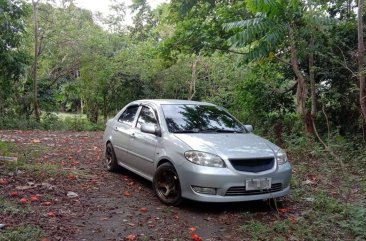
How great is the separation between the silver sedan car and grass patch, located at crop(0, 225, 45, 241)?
1.97m

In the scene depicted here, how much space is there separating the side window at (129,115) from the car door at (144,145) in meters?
0.29

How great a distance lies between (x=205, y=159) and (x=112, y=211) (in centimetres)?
152

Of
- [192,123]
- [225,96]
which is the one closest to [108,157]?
[192,123]

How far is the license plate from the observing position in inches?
206

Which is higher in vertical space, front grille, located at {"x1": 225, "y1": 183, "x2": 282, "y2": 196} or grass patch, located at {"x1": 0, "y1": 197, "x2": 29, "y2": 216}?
front grille, located at {"x1": 225, "y1": 183, "x2": 282, "y2": 196}

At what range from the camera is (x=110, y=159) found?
7.97m

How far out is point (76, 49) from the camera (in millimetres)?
18203

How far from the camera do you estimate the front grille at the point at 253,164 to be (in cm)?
528

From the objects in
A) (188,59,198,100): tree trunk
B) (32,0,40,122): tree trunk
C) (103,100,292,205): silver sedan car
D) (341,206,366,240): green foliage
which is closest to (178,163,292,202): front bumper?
(103,100,292,205): silver sedan car

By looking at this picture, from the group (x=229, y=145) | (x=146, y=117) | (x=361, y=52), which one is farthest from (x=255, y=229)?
(x=361, y=52)

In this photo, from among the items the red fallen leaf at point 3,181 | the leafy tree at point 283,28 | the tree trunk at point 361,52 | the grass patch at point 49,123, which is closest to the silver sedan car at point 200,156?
the red fallen leaf at point 3,181

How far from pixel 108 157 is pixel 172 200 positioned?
9.23 feet

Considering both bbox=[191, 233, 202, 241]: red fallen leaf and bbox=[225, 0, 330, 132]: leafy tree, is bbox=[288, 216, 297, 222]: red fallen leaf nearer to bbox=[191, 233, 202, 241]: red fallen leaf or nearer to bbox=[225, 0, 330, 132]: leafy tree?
bbox=[191, 233, 202, 241]: red fallen leaf

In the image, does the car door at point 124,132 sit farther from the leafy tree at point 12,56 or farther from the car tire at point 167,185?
the leafy tree at point 12,56
